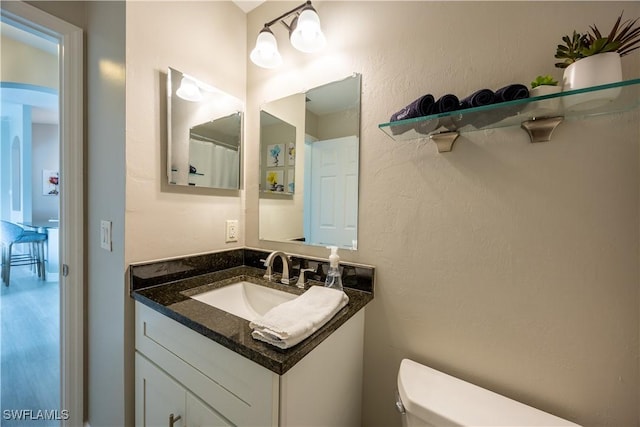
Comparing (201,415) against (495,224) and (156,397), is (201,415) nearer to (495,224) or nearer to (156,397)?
(156,397)

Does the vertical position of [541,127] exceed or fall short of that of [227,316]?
it exceeds it

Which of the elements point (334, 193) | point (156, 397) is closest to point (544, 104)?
point (334, 193)

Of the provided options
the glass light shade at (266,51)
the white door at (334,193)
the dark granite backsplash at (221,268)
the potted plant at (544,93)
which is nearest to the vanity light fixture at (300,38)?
the glass light shade at (266,51)

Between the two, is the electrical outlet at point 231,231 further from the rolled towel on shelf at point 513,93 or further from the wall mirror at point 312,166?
the rolled towel on shelf at point 513,93

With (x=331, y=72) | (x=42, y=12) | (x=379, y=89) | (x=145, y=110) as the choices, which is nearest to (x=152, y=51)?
(x=145, y=110)

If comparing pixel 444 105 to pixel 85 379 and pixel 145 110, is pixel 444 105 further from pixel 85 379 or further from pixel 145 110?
pixel 85 379

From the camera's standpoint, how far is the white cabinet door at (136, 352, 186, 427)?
0.83 meters

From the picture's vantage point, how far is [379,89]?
3.27 feet

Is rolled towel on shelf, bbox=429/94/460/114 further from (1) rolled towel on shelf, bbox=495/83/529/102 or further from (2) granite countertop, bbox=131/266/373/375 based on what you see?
(2) granite countertop, bbox=131/266/373/375

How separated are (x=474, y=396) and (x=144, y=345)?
1156 millimetres

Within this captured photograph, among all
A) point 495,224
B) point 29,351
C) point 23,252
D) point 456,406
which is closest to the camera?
point 456,406

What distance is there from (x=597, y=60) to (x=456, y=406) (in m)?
0.94

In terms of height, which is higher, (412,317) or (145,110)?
(145,110)

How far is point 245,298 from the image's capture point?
116cm
